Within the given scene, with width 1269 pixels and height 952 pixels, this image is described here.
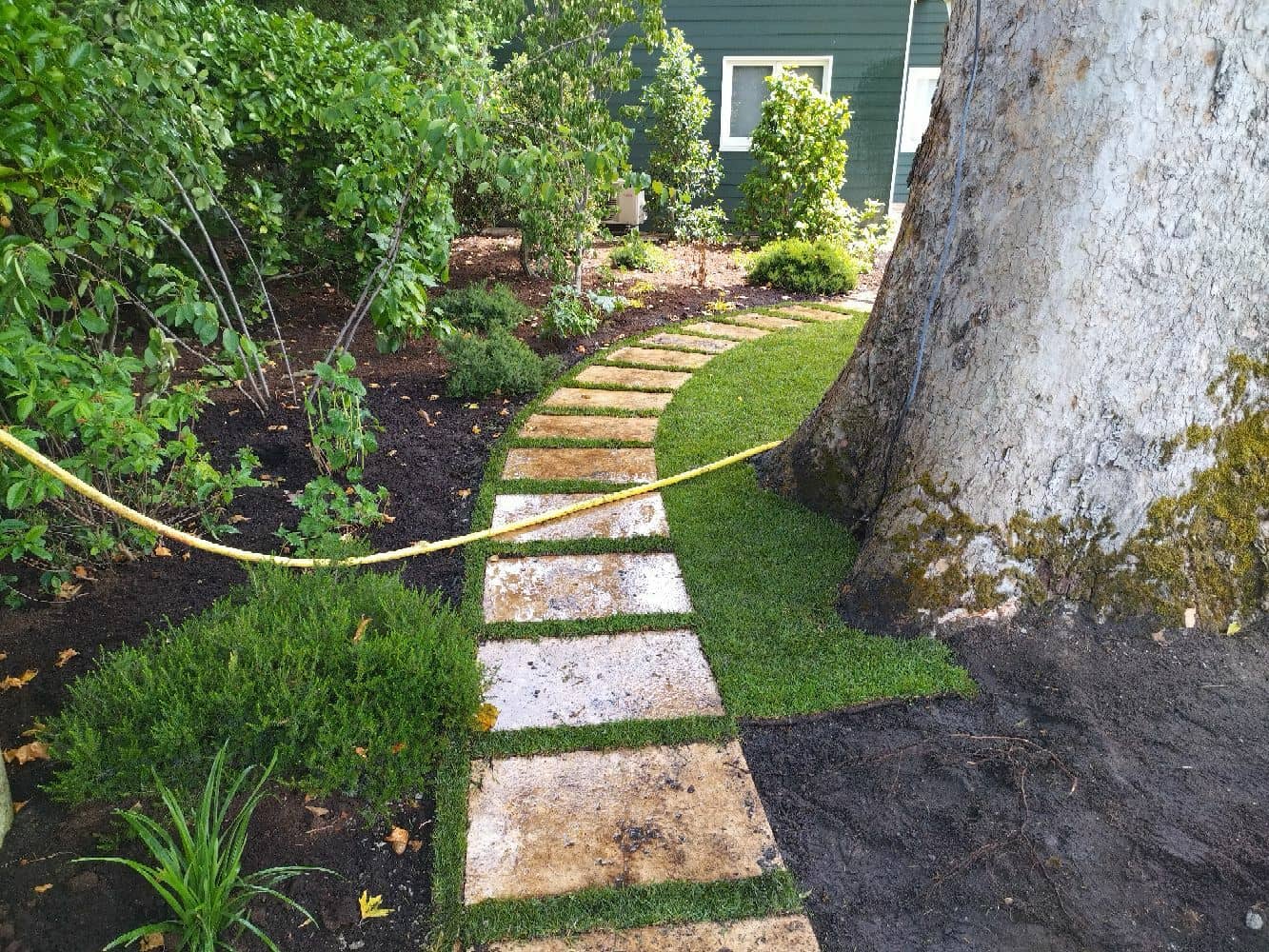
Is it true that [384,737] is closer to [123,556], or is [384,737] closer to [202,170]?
[123,556]

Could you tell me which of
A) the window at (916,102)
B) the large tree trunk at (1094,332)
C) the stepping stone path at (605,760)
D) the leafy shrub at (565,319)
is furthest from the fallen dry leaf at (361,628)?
the window at (916,102)

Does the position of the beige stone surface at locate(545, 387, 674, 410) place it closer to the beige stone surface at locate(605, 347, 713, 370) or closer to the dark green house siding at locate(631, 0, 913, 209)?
the beige stone surface at locate(605, 347, 713, 370)

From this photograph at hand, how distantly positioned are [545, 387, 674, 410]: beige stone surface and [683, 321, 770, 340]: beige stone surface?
1466mm

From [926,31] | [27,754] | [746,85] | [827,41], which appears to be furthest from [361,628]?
[926,31]

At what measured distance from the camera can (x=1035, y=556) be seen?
244cm

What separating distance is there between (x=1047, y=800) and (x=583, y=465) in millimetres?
2480

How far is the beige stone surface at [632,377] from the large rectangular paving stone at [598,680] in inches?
102

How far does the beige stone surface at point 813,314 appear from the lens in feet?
21.8

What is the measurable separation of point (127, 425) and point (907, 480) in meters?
2.34

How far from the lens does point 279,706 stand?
6.30 feet

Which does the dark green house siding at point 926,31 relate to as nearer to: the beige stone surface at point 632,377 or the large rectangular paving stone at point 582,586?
the beige stone surface at point 632,377

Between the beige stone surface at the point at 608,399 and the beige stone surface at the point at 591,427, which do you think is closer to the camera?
the beige stone surface at the point at 591,427

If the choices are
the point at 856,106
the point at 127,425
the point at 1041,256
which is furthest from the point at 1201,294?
the point at 856,106

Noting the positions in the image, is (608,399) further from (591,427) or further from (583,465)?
(583,465)
